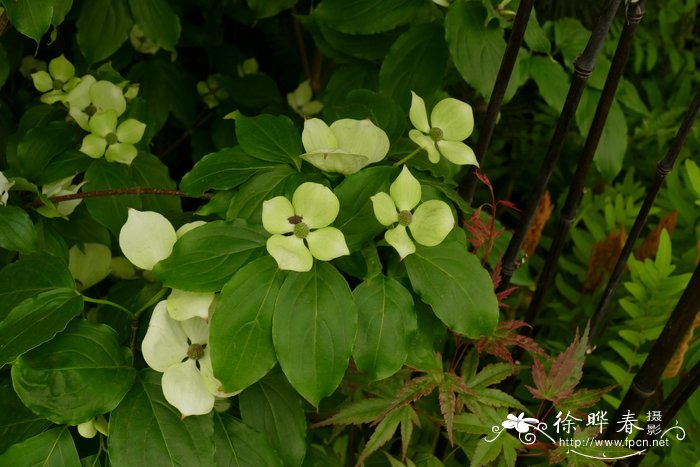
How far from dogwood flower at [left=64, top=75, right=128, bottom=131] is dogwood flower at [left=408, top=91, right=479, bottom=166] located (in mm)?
427

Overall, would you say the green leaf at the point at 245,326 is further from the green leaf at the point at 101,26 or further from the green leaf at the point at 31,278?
the green leaf at the point at 101,26

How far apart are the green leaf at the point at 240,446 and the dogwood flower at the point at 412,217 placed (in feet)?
0.82

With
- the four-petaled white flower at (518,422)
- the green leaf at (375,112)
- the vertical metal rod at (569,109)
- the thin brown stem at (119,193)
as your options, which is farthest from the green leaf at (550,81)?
the thin brown stem at (119,193)

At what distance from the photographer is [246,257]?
2.07 feet

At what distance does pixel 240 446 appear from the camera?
70 centimetres

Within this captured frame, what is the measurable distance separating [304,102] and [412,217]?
0.82m

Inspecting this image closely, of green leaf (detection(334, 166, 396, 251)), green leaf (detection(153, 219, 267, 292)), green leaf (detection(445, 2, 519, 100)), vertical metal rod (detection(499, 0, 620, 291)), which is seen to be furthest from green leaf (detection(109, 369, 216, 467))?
green leaf (detection(445, 2, 519, 100))

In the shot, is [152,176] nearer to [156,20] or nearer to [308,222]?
[156,20]

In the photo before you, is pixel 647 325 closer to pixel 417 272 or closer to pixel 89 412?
pixel 417 272

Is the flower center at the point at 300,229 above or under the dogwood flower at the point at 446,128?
under

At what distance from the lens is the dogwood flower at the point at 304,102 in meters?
1.38

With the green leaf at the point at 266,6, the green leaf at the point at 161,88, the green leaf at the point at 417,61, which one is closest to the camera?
the green leaf at the point at 417,61

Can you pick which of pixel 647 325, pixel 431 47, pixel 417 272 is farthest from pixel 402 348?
pixel 647 325

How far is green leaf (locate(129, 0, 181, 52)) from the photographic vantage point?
1063mm
